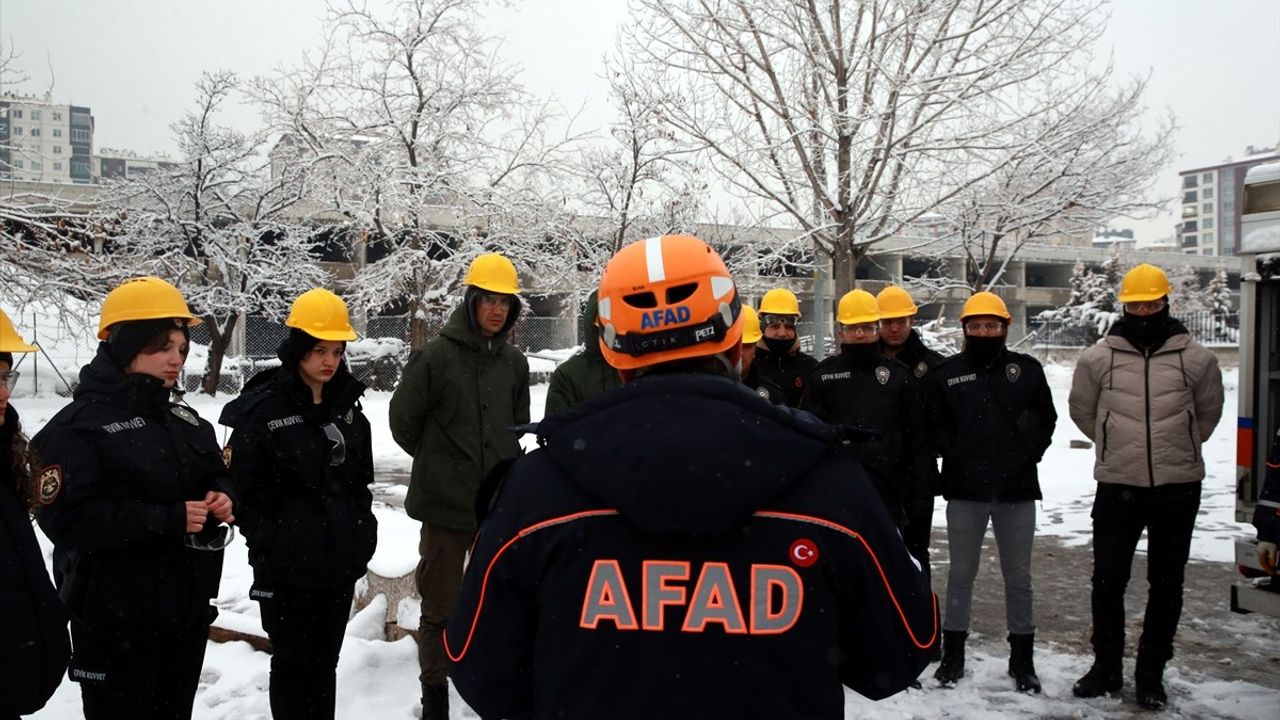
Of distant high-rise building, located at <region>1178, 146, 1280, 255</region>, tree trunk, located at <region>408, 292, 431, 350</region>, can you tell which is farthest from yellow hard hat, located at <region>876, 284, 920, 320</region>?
distant high-rise building, located at <region>1178, 146, 1280, 255</region>

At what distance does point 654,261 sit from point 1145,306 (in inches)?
169

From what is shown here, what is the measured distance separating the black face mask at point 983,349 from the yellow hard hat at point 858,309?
0.55 metres

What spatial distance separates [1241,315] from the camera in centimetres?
521

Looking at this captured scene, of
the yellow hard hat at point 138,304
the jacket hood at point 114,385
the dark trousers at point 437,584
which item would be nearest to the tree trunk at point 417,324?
the dark trousers at point 437,584

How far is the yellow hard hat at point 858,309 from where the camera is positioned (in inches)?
218

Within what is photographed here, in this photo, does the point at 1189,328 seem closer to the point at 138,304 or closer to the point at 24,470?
the point at 138,304

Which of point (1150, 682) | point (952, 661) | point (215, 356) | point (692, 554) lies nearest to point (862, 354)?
point (952, 661)

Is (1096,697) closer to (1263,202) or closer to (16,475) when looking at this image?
(1263,202)

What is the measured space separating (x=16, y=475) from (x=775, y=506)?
245 centimetres

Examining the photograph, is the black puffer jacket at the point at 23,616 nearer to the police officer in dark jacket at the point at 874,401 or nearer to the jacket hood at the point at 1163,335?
the police officer in dark jacket at the point at 874,401

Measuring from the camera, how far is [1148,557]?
4.99m

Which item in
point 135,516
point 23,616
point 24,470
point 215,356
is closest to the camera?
point 23,616

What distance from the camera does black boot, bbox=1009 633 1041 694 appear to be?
5109 mm

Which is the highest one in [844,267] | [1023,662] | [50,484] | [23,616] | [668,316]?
[844,267]
